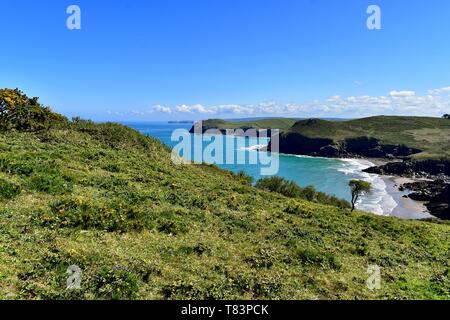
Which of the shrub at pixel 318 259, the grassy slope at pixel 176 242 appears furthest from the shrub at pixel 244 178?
the shrub at pixel 318 259

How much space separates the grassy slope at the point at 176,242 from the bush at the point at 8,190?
0.37 meters

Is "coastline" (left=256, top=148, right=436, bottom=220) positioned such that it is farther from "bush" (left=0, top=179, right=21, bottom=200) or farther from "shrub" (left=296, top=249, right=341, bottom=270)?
"bush" (left=0, top=179, right=21, bottom=200)

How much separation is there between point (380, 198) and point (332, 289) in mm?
99537

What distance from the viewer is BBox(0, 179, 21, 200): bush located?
17391 mm

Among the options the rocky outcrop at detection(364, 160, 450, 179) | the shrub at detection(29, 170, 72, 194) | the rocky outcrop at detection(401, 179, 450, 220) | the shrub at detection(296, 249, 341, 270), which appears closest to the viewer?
the shrub at detection(296, 249, 341, 270)

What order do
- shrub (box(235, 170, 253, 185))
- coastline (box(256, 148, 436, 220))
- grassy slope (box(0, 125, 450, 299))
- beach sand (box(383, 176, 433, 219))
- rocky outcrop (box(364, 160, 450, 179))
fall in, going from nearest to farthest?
1. grassy slope (box(0, 125, 450, 299))
2. shrub (box(235, 170, 253, 185))
3. beach sand (box(383, 176, 433, 219))
4. coastline (box(256, 148, 436, 220))
5. rocky outcrop (box(364, 160, 450, 179))

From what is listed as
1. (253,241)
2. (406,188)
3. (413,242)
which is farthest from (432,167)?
(253,241)

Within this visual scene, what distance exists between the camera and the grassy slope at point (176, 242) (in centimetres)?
1188

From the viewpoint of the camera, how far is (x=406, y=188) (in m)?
122

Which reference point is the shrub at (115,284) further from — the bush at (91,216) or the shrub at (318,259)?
the shrub at (318,259)

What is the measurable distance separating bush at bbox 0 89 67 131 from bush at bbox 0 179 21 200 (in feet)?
65.7

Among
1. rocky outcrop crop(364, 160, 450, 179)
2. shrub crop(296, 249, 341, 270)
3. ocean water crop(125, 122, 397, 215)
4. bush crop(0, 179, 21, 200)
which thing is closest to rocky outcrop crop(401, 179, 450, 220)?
ocean water crop(125, 122, 397, 215)

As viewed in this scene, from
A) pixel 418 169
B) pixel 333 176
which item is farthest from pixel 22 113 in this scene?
pixel 418 169
